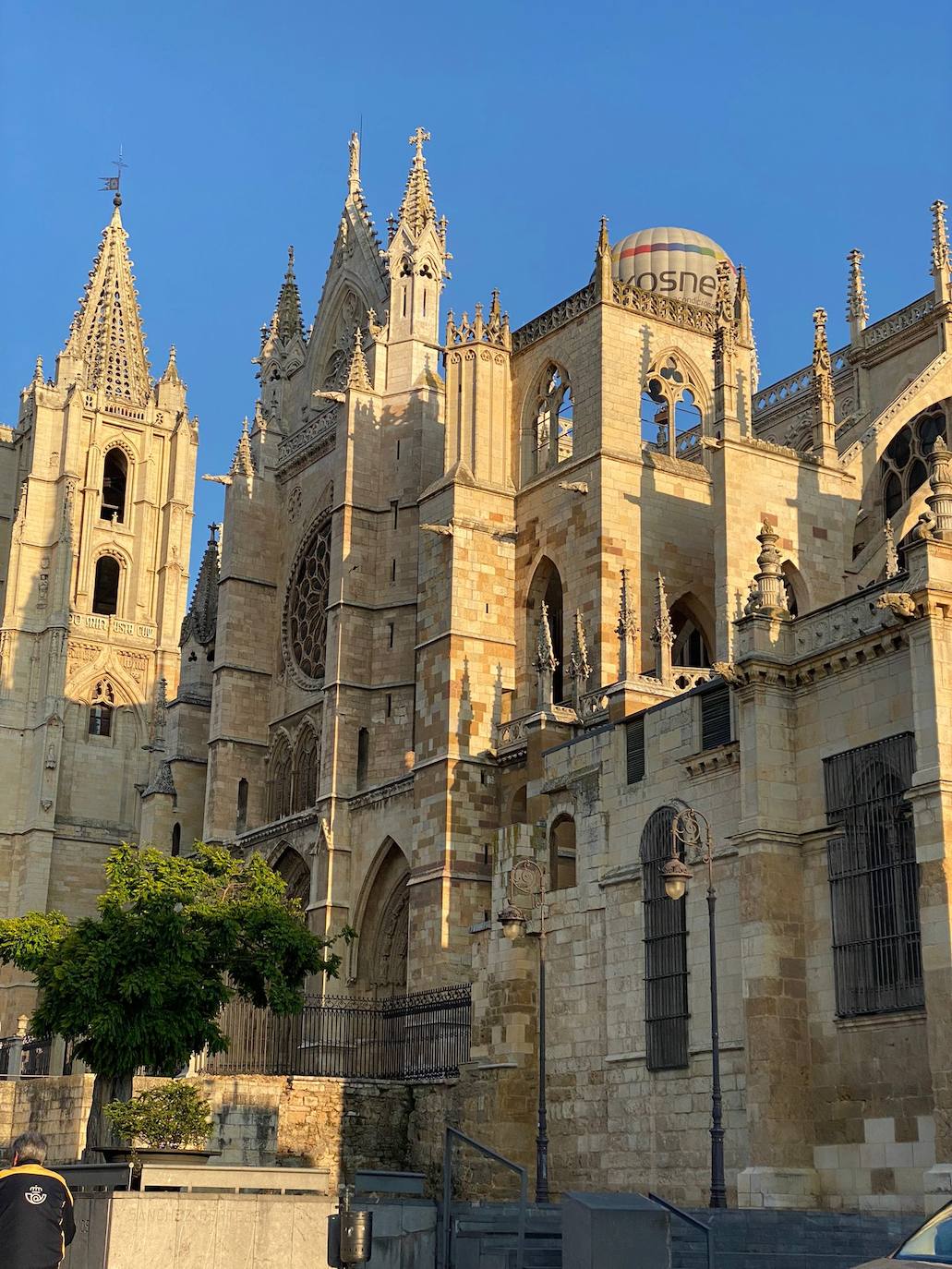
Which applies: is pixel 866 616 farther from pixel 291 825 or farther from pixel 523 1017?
pixel 291 825

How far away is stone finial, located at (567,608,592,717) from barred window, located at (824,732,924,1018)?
10335 mm

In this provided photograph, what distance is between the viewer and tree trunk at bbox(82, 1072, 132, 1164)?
27.3m

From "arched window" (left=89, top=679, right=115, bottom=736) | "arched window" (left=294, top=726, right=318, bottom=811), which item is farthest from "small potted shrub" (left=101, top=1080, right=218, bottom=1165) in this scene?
"arched window" (left=89, top=679, right=115, bottom=736)

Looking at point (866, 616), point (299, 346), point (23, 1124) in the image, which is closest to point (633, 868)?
point (866, 616)

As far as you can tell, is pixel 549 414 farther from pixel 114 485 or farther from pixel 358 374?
pixel 114 485

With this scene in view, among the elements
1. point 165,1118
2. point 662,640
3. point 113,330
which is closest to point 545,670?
point 662,640

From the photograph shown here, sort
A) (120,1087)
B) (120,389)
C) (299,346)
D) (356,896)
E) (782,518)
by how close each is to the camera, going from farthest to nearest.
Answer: (120,389), (299,346), (356,896), (782,518), (120,1087)

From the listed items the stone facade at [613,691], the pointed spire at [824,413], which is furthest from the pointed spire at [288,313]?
the pointed spire at [824,413]

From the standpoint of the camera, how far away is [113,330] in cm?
6219

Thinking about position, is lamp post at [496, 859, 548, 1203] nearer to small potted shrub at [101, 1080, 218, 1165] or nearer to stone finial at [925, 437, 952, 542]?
small potted shrub at [101, 1080, 218, 1165]

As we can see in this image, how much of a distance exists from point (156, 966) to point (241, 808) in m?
16.4

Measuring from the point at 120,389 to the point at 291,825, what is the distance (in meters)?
25.3

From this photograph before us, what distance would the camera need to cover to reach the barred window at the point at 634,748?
2552 cm

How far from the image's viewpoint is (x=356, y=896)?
123ft
